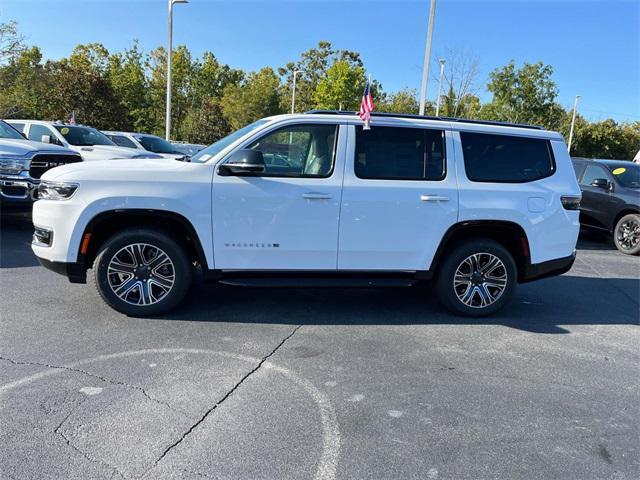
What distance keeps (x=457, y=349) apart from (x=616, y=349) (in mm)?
1622

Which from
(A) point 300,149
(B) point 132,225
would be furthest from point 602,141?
(B) point 132,225

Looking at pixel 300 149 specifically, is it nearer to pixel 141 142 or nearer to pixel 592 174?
pixel 592 174

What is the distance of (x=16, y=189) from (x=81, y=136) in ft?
16.4

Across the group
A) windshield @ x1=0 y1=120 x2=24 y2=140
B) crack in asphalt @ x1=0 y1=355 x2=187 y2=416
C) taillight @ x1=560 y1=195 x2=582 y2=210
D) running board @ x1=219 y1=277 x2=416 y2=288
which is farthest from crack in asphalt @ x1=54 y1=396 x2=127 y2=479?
windshield @ x1=0 y1=120 x2=24 y2=140

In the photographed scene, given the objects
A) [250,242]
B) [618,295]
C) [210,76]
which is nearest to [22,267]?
[250,242]

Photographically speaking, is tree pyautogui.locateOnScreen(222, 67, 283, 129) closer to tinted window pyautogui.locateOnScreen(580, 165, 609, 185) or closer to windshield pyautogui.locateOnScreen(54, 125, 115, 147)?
windshield pyautogui.locateOnScreen(54, 125, 115, 147)

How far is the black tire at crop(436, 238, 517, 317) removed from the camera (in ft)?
16.0

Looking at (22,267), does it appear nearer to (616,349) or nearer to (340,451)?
(340,451)

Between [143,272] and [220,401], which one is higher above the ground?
[143,272]

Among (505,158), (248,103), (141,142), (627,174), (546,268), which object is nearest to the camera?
(505,158)

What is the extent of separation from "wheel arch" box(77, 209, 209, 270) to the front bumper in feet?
13.6

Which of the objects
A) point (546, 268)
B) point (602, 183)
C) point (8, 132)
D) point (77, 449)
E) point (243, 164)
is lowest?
point (77, 449)

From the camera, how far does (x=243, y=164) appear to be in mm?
4246

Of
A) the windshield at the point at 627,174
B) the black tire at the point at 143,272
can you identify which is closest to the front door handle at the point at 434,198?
the black tire at the point at 143,272
